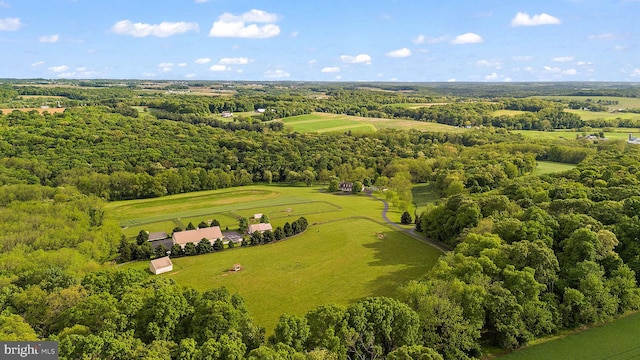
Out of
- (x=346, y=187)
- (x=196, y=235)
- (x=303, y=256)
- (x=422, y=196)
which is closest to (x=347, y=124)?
(x=346, y=187)

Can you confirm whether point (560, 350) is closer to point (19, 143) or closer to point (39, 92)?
point (19, 143)

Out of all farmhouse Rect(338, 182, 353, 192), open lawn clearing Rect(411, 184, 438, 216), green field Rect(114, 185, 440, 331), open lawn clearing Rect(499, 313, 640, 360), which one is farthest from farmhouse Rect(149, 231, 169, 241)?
open lawn clearing Rect(499, 313, 640, 360)

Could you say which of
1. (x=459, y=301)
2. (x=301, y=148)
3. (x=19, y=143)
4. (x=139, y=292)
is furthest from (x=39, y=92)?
(x=459, y=301)

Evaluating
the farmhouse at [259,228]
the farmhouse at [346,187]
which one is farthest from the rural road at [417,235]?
the farmhouse at [259,228]

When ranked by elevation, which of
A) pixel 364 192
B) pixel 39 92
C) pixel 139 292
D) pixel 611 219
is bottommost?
pixel 364 192

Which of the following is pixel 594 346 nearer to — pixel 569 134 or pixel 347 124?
pixel 347 124

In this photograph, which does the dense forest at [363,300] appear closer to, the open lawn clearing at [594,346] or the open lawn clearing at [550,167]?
the open lawn clearing at [594,346]
